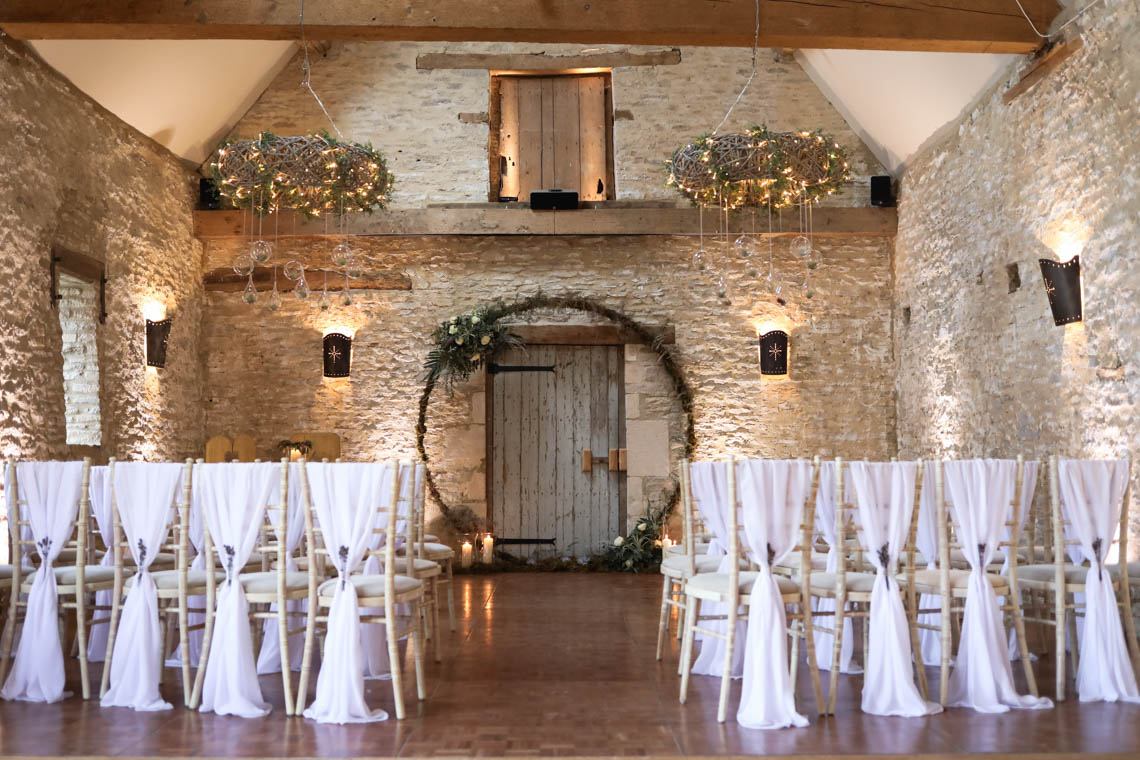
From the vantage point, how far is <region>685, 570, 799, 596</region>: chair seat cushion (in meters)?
4.09

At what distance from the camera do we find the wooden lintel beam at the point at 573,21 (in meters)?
6.16

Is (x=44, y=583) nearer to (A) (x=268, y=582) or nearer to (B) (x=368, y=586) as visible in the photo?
(A) (x=268, y=582)

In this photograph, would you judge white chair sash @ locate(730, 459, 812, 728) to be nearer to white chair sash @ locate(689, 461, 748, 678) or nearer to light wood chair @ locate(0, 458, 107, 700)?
white chair sash @ locate(689, 461, 748, 678)

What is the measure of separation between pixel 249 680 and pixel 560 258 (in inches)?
241

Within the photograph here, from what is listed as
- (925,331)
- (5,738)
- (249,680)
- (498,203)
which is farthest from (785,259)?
(5,738)

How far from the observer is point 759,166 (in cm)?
652

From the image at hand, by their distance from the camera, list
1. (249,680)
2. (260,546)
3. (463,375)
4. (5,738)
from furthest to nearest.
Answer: (463,375)
(260,546)
(249,680)
(5,738)

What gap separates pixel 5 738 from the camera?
366 cm

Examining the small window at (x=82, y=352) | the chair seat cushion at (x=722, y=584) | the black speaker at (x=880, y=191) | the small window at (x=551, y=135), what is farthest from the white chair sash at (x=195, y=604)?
the black speaker at (x=880, y=191)

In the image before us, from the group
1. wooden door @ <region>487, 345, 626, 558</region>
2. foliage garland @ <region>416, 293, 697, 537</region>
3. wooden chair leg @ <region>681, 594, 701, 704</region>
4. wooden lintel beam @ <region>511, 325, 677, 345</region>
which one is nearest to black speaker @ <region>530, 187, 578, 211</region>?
foliage garland @ <region>416, 293, 697, 537</region>

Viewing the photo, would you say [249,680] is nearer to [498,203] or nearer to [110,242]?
[110,242]

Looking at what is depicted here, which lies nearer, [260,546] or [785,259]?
[260,546]

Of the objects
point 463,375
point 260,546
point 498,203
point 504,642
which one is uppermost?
point 498,203

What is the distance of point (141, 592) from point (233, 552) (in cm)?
46
